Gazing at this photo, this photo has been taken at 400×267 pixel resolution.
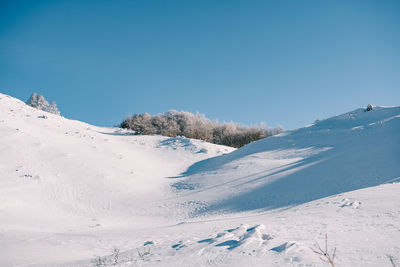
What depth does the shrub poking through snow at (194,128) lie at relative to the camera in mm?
21859

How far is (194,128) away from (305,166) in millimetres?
14915

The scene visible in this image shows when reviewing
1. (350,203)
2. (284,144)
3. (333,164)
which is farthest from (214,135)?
(350,203)

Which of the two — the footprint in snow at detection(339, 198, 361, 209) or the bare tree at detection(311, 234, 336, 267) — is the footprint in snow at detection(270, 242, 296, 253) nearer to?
the bare tree at detection(311, 234, 336, 267)

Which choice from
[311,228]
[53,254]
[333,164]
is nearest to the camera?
[311,228]

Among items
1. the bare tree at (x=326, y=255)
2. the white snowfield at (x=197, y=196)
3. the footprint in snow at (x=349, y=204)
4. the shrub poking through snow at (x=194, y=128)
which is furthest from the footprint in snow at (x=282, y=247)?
the shrub poking through snow at (x=194, y=128)

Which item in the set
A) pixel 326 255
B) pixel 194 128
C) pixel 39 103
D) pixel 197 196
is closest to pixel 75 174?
pixel 197 196

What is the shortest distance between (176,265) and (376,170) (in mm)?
7015

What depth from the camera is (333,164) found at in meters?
8.78

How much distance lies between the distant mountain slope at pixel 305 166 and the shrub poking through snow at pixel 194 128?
27.8 feet

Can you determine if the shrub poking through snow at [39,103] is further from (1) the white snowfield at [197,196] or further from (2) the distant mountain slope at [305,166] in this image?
(2) the distant mountain slope at [305,166]

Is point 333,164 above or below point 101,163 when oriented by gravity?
below

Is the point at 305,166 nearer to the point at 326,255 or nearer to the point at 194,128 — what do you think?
the point at 326,255

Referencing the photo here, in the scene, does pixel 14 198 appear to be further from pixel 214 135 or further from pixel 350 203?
pixel 214 135

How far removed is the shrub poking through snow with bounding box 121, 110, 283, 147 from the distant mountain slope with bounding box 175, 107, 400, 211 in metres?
8.48
